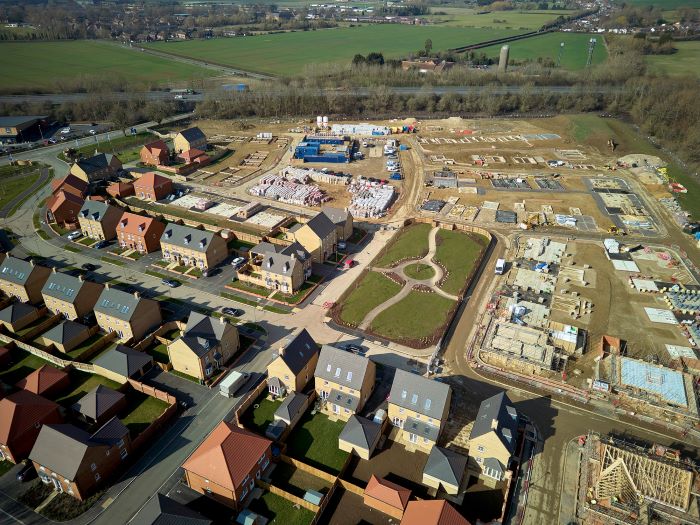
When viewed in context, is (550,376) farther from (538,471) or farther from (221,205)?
(221,205)

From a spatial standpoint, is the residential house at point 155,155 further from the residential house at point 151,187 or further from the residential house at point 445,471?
the residential house at point 445,471

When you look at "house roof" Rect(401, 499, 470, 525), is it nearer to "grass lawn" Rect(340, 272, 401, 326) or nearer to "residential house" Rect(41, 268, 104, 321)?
"grass lawn" Rect(340, 272, 401, 326)

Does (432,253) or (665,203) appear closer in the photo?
(432,253)

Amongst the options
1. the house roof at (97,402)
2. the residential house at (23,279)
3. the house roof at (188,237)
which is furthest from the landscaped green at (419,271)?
the residential house at (23,279)

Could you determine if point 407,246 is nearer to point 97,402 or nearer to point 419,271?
point 419,271

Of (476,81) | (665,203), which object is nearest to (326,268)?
(665,203)

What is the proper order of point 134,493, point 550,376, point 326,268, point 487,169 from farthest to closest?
point 487,169, point 326,268, point 550,376, point 134,493

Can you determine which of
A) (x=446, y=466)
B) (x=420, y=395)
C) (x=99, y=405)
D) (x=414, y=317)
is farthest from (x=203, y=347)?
(x=446, y=466)

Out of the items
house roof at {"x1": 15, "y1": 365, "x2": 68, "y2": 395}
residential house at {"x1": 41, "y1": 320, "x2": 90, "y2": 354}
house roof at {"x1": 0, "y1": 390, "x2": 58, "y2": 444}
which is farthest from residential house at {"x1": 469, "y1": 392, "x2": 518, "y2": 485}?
residential house at {"x1": 41, "y1": 320, "x2": 90, "y2": 354}
